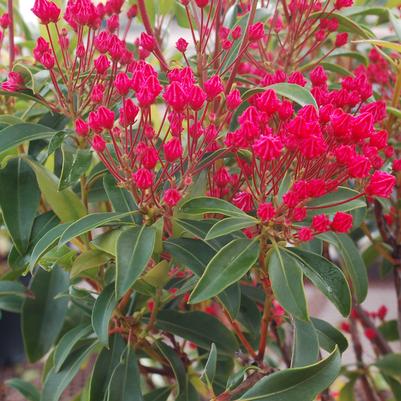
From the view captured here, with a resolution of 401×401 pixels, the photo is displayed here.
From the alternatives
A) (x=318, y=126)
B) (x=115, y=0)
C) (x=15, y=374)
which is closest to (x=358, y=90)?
(x=318, y=126)

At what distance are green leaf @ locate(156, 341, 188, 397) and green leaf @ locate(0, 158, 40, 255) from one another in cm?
24

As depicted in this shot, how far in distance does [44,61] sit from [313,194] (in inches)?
13.4

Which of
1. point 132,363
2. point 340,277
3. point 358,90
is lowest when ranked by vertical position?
point 132,363

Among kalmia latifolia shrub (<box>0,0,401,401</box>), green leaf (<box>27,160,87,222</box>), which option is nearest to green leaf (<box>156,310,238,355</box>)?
kalmia latifolia shrub (<box>0,0,401,401</box>)

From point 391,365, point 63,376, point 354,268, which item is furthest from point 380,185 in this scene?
point 391,365

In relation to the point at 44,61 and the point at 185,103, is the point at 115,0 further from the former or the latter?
the point at 185,103

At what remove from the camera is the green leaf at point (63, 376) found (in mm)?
856

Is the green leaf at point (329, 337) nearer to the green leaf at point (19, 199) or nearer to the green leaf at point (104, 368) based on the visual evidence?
the green leaf at point (104, 368)

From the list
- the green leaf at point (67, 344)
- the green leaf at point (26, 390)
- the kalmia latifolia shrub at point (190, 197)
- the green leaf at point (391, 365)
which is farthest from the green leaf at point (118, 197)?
the green leaf at point (391, 365)

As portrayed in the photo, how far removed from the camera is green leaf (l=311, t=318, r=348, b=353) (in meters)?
0.81

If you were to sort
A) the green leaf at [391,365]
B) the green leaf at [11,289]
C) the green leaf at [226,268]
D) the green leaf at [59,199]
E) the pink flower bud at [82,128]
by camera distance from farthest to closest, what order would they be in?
1. the green leaf at [391,365]
2. the green leaf at [11,289]
3. the green leaf at [59,199]
4. the pink flower bud at [82,128]
5. the green leaf at [226,268]

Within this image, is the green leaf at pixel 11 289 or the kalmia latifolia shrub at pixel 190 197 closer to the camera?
the kalmia latifolia shrub at pixel 190 197

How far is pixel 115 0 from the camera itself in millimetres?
864

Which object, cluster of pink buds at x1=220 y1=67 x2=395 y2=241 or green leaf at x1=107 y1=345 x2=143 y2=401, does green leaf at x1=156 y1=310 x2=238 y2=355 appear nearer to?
green leaf at x1=107 y1=345 x2=143 y2=401
